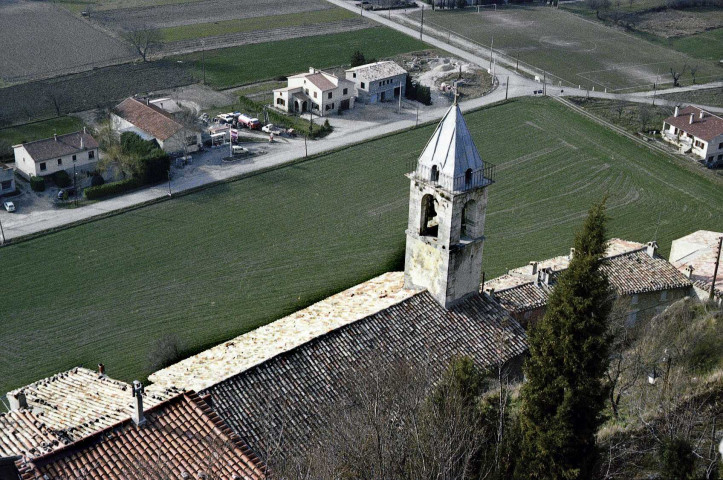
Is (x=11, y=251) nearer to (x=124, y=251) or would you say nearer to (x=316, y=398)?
(x=124, y=251)

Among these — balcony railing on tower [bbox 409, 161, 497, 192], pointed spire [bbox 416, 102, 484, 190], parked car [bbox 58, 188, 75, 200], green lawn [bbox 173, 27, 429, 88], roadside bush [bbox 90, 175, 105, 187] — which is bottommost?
parked car [bbox 58, 188, 75, 200]

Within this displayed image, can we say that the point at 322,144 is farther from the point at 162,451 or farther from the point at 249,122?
the point at 162,451

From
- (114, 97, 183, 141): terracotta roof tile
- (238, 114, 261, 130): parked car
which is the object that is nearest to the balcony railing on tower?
(114, 97, 183, 141): terracotta roof tile

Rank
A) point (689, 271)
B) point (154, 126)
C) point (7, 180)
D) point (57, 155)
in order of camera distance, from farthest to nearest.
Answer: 1. point (154, 126)
2. point (57, 155)
3. point (7, 180)
4. point (689, 271)

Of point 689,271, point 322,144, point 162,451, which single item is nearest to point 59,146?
point 322,144

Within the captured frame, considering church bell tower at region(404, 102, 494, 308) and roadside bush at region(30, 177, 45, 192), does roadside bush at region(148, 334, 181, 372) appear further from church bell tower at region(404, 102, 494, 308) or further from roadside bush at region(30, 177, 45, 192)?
roadside bush at region(30, 177, 45, 192)

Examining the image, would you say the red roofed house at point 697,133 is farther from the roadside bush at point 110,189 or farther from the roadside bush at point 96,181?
the roadside bush at point 96,181
